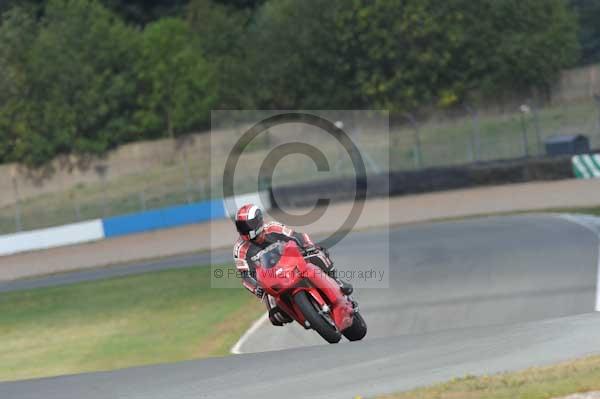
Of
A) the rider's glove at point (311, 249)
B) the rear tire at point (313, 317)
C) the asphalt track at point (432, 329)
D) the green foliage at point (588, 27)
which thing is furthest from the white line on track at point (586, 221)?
the green foliage at point (588, 27)

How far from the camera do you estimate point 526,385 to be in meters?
7.42

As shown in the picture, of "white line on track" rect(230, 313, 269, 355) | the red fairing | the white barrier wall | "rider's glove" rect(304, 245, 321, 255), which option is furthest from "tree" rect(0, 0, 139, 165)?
the red fairing

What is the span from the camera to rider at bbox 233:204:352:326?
10.5m

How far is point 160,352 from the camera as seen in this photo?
533 inches

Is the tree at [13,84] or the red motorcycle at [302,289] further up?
the tree at [13,84]

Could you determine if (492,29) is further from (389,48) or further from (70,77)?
(70,77)

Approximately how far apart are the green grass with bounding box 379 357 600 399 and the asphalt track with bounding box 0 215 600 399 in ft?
1.01

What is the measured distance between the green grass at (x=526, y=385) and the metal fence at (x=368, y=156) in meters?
21.4

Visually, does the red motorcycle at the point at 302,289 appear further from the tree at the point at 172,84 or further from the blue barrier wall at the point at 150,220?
the tree at the point at 172,84

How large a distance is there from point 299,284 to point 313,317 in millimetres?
351

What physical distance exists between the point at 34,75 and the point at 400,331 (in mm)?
42429

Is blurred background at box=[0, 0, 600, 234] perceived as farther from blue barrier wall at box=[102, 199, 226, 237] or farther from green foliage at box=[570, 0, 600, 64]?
blue barrier wall at box=[102, 199, 226, 237]

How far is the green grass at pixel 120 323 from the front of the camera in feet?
43.9

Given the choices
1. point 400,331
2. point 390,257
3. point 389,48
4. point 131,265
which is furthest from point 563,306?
point 389,48
